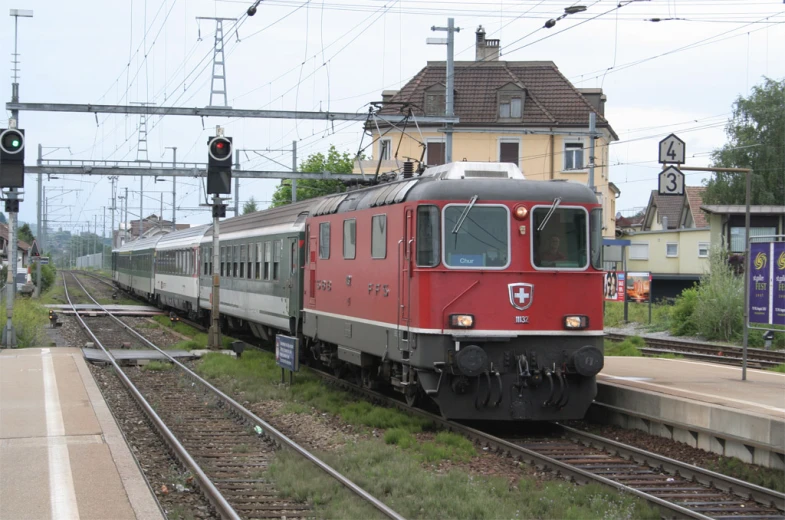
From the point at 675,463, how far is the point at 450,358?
110 inches

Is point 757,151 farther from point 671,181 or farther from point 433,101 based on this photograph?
point 671,181

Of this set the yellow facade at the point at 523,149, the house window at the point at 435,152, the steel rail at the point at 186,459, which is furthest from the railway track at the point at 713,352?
the house window at the point at 435,152

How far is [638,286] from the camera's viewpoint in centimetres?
2967

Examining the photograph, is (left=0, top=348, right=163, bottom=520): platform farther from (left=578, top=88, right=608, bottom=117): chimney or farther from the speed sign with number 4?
(left=578, top=88, right=608, bottom=117): chimney

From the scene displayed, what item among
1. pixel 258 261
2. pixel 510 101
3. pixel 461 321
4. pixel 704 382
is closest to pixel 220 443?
pixel 461 321

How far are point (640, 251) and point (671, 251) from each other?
1977 mm

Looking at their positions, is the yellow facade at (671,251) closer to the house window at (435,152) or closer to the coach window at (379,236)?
the house window at (435,152)

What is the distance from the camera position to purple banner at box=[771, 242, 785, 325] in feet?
46.1

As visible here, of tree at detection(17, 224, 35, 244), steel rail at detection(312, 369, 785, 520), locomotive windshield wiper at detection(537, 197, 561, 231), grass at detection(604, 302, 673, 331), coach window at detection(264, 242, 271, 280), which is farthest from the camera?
tree at detection(17, 224, 35, 244)

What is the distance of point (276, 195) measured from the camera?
60.7 metres

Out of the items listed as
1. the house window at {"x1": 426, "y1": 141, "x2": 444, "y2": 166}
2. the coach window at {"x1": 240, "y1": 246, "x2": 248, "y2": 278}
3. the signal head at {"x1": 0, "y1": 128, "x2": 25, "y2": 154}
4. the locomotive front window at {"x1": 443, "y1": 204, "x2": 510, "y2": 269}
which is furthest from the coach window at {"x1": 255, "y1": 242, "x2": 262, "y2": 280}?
the house window at {"x1": 426, "y1": 141, "x2": 444, "y2": 166}

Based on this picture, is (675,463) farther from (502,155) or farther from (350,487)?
(502,155)

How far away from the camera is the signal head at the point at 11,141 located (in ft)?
58.4

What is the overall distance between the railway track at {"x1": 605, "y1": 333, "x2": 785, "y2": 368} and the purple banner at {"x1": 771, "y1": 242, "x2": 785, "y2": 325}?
149 inches
